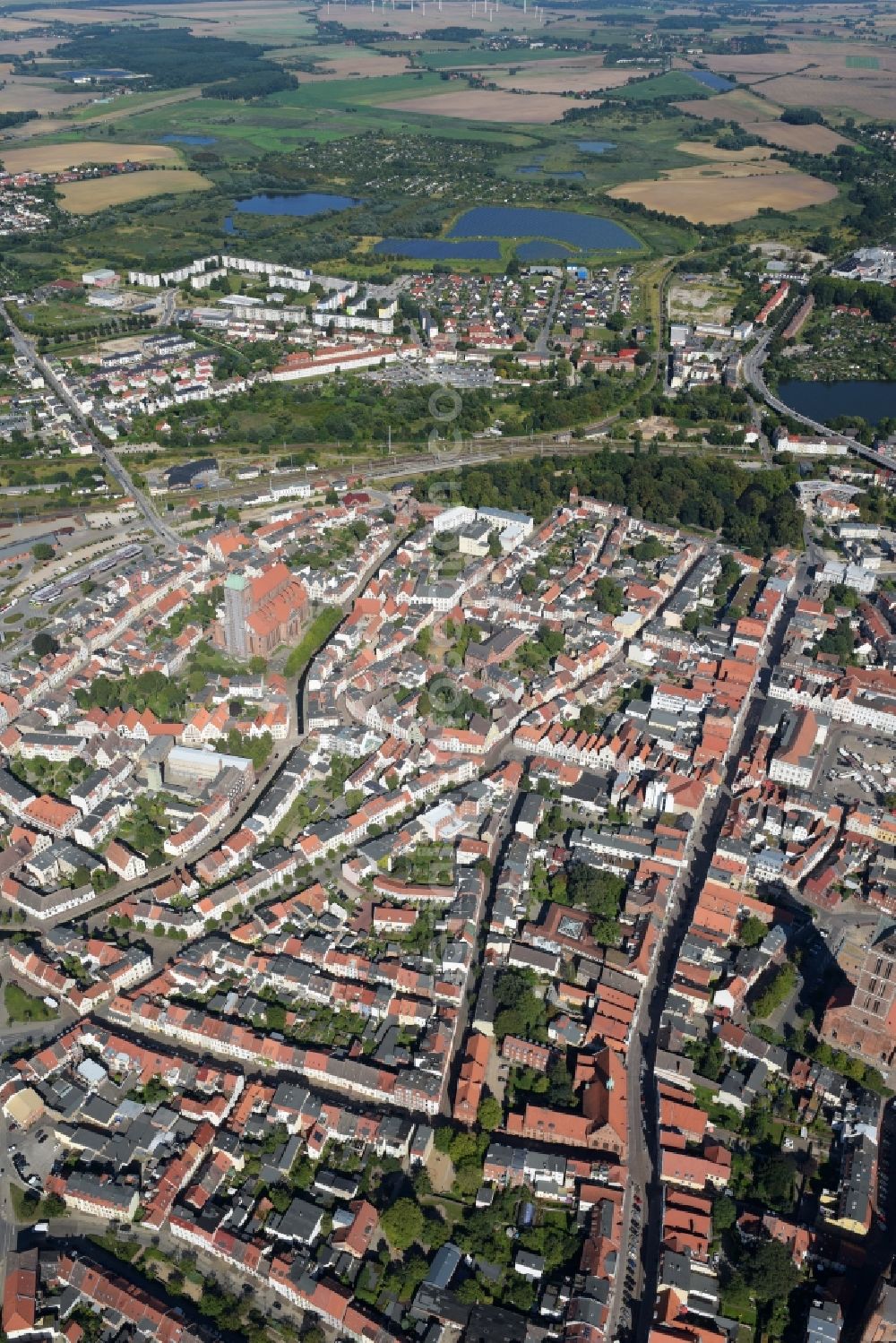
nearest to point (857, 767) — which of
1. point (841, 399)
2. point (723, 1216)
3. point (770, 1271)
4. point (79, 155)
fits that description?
point (723, 1216)

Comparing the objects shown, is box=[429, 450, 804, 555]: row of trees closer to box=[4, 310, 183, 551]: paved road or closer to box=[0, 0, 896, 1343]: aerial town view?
box=[0, 0, 896, 1343]: aerial town view

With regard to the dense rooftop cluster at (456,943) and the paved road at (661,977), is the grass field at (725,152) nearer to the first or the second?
the dense rooftop cluster at (456,943)

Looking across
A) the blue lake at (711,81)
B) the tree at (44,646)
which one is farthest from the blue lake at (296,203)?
the blue lake at (711,81)

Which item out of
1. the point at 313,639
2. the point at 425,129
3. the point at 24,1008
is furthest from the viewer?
the point at 425,129

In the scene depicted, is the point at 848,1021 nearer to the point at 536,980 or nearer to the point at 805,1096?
the point at 805,1096

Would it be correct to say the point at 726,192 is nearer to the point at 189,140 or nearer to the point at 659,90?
the point at 659,90

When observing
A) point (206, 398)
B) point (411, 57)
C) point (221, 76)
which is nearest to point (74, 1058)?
point (206, 398)
